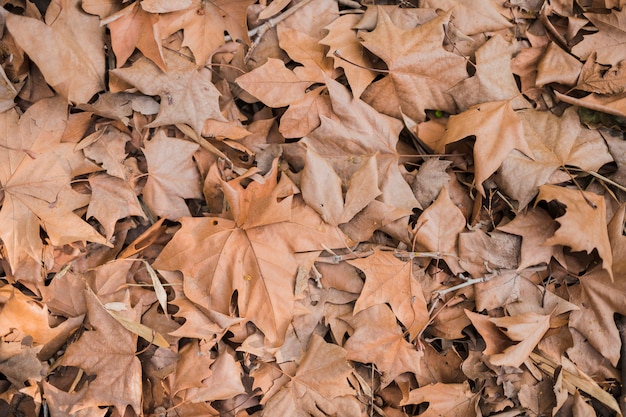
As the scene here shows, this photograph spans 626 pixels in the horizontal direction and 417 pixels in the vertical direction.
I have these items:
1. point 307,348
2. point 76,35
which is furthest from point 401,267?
point 76,35

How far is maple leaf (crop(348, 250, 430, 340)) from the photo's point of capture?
1.72m

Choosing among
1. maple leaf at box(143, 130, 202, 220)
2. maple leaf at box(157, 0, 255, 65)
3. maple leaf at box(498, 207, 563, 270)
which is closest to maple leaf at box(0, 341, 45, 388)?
maple leaf at box(143, 130, 202, 220)

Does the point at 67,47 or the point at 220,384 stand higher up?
the point at 67,47

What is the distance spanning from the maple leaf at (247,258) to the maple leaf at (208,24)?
1.76 feet

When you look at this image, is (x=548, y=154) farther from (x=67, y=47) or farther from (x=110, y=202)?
(x=67, y=47)

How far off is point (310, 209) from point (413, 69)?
0.64m

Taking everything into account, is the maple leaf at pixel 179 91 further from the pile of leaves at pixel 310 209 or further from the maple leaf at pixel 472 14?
the maple leaf at pixel 472 14

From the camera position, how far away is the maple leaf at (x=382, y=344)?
1.77 m

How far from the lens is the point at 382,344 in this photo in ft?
5.81

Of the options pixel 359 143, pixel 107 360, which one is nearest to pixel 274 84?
pixel 359 143

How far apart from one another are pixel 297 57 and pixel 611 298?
142 centimetres

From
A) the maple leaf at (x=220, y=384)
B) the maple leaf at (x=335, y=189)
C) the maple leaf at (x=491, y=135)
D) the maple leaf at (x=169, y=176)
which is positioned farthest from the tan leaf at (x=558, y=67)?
the maple leaf at (x=220, y=384)

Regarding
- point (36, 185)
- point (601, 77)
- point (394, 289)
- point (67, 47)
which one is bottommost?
point (394, 289)

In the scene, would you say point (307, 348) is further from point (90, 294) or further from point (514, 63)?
point (514, 63)
